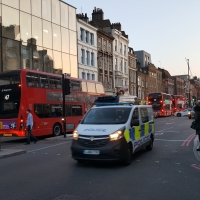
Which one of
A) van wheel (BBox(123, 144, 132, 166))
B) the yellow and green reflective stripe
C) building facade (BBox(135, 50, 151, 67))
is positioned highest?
building facade (BBox(135, 50, 151, 67))

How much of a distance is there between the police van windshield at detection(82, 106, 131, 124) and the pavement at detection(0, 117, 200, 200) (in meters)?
1.33

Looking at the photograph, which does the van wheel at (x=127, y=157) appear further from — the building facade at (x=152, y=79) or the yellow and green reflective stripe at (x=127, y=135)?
the building facade at (x=152, y=79)

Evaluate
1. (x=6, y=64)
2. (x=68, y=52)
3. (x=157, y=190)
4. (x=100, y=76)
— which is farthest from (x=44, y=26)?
(x=157, y=190)

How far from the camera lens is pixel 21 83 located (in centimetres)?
1623

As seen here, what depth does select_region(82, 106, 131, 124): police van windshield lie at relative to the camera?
928cm

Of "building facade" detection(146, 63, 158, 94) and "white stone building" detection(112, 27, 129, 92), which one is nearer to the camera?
"white stone building" detection(112, 27, 129, 92)

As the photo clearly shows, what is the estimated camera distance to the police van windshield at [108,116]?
30.5 feet

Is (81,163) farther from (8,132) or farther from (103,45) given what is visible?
(103,45)

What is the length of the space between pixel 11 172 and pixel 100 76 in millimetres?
36832

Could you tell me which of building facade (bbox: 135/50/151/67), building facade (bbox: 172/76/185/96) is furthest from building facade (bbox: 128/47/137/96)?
building facade (bbox: 172/76/185/96)

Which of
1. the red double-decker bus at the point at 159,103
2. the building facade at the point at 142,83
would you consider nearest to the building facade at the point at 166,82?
the building facade at the point at 142,83

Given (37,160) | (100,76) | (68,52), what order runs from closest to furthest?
1. (37,160)
2. (68,52)
3. (100,76)

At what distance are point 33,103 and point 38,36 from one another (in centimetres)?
1651

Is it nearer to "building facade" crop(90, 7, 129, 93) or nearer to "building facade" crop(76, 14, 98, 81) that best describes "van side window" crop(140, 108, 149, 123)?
"building facade" crop(76, 14, 98, 81)
